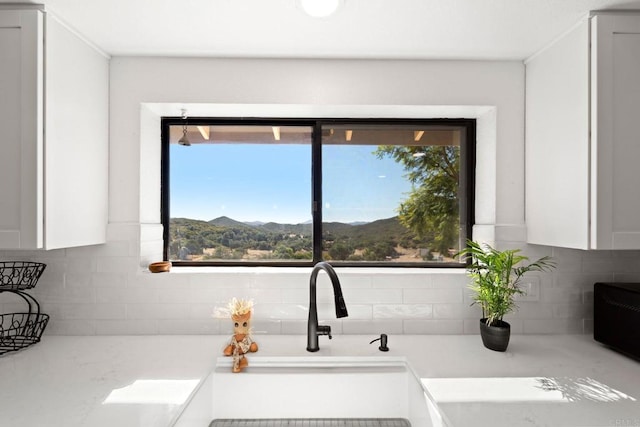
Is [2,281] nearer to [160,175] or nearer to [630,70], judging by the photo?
[160,175]

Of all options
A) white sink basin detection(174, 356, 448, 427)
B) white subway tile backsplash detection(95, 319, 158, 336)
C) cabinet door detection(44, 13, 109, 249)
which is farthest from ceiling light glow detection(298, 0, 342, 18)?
white subway tile backsplash detection(95, 319, 158, 336)

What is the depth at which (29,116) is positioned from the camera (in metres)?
1.18

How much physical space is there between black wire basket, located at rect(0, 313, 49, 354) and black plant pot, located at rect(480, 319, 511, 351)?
2.00m

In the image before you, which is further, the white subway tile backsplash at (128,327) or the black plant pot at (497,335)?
the white subway tile backsplash at (128,327)

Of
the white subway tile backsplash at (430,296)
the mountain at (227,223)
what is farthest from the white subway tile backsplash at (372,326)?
the mountain at (227,223)

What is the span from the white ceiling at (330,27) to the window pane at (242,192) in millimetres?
455

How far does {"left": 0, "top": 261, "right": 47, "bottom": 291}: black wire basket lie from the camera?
1433 millimetres

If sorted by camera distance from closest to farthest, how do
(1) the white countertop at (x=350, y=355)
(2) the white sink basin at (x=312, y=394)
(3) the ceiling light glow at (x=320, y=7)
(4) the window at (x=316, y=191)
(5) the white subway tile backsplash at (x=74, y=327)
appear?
(1) the white countertop at (x=350, y=355), (3) the ceiling light glow at (x=320, y=7), (2) the white sink basin at (x=312, y=394), (5) the white subway tile backsplash at (x=74, y=327), (4) the window at (x=316, y=191)

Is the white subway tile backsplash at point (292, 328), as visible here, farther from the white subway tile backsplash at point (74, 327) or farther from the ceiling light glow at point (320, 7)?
the ceiling light glow at point (320, 7)

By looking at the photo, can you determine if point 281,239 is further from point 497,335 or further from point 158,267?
point 497,335

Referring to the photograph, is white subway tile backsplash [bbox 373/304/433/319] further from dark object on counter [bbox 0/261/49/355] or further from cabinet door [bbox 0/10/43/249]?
dark object on counter [bbox 0/261/49/355]

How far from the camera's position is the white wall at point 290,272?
61.9 inches

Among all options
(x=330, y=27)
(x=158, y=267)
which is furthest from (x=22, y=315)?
(x=330, y=27)

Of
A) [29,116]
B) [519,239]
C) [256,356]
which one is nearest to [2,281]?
[29,116]
